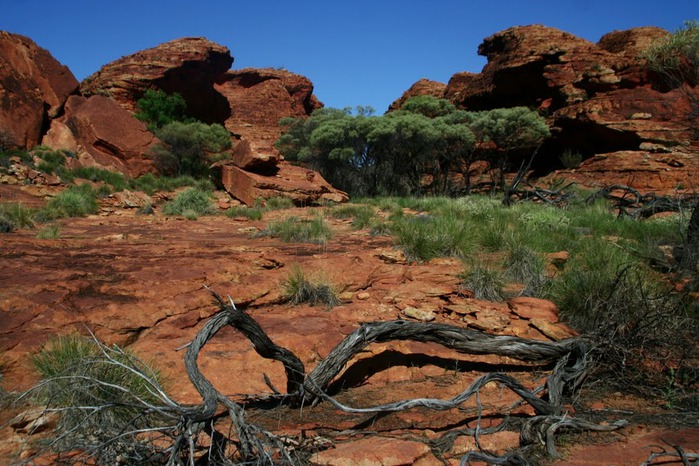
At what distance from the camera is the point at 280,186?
16016 millimetres

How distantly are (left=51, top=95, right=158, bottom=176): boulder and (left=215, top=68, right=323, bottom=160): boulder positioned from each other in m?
19.4

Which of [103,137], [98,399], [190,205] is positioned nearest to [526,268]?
[98,399]

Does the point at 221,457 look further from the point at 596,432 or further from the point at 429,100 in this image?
the point at 429,100

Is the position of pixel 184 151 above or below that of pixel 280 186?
above

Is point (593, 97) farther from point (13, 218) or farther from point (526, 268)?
point (13, 218)

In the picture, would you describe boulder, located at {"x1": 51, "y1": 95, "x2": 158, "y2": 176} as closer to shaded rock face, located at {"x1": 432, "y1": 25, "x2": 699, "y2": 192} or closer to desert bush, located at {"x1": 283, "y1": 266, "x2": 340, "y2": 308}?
desert bush, located at {"x1": 283, "y1": 266, "x2": 340, "y2": 308}

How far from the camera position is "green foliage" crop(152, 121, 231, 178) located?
20.4 metres

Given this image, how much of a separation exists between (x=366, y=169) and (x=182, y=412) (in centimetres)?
2100

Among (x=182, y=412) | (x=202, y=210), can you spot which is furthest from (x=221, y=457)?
(x=202, y=210)

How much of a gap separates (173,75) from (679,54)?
28.9 metres

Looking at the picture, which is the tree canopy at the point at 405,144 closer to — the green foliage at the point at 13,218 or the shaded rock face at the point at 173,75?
the shaded rock face at the point at 173,75

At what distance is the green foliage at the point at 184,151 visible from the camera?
2044cm

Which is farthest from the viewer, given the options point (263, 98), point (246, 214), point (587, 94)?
point (263, 98)

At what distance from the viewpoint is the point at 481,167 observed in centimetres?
2756
